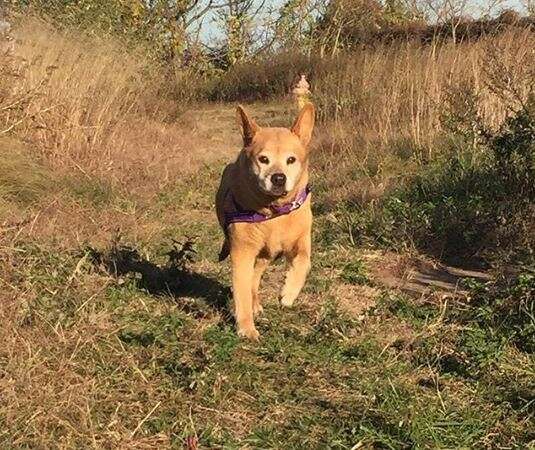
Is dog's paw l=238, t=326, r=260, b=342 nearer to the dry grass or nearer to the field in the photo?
the field

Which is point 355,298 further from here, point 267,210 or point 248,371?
point 248,371

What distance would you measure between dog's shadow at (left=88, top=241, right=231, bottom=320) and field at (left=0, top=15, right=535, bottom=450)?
0.7 inches

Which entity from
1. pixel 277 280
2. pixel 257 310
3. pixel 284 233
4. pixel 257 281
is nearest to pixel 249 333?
pixel 257 310

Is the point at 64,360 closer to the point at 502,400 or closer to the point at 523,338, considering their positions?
the point at 502,400

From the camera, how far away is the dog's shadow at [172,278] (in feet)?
14.3

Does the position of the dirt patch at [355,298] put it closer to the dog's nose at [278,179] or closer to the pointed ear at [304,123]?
the dog's nose at [278,179]

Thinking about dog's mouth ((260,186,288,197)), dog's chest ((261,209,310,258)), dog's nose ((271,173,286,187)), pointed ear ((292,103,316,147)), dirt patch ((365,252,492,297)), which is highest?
pointed ear ((292,103,316,147))

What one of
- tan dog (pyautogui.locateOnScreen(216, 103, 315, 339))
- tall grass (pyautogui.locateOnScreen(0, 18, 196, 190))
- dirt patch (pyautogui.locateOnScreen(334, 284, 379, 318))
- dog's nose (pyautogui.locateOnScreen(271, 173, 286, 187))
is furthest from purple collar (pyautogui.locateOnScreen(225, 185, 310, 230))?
tall grass (pyautogui.locateOnScreen(0, 18, 196, 190))

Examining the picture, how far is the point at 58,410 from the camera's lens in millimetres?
2707

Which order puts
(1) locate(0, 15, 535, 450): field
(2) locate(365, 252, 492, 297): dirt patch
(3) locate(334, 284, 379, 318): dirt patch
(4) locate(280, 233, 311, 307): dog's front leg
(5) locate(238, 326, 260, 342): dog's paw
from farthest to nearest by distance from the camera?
(2) locate(365, 252, 492, 297): dirt patch < (3) locate(334, 284, 379, 318): dirt patch < (4) locate(280, 233, 311, 307): dog's front leg < (5) locate(238, 326, 260, 342): dog's paw < (1) locate(0, 15, 535, 450): field

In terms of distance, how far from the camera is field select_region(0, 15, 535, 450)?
2.81 meters

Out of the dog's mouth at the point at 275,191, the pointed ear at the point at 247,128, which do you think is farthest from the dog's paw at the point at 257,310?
the pointed ear at the point at 247,128

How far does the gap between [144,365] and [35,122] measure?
15.7ft

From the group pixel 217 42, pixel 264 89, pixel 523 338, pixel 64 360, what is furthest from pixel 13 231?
pixel 217 42
